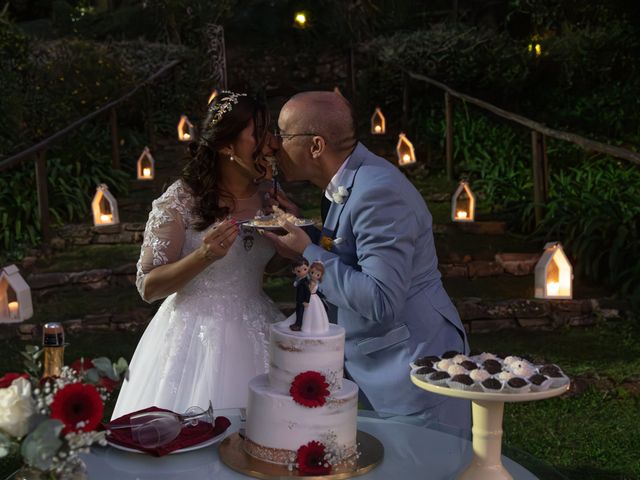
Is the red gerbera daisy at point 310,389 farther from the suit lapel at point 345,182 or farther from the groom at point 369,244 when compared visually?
the suit lapel at point 345,182

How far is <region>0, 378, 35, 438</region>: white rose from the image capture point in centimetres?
184

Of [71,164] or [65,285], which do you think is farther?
[71,164]

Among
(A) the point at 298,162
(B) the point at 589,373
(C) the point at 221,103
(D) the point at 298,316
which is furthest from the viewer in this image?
(B) the point at 589,373

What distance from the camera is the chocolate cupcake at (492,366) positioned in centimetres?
242

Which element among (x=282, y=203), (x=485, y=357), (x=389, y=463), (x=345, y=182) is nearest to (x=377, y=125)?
(x=282, y=203)

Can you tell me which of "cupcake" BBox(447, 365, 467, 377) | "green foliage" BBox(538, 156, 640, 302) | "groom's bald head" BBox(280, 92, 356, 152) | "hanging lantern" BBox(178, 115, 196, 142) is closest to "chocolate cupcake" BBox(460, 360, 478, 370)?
"cupcake" BBox(447, 365, 467, 377)

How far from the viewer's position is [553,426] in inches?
207

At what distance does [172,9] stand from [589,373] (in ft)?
44.6

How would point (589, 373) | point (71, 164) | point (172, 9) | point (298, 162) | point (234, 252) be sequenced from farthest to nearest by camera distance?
1. point (172, 9)
2. point (71, 164)
3. point (589, 373)
4. point (234, 252)
5. point (298, 162)

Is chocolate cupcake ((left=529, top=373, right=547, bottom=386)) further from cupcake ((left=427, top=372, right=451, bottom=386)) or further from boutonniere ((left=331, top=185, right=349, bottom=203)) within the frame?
boutonniere ((left=331, top=185, right=349, bottom=203))

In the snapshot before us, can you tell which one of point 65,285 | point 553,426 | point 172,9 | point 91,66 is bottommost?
point 553,426

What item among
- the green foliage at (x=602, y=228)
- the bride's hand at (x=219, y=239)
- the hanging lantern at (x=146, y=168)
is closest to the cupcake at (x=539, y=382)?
the bride's hand at (x=219, y=239)

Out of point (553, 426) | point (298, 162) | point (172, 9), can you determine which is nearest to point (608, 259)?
point (553, 426)

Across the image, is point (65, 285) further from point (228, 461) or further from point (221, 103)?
point (228, 461)
